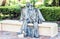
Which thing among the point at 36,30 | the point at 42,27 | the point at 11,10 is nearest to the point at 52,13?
the point at 11,10

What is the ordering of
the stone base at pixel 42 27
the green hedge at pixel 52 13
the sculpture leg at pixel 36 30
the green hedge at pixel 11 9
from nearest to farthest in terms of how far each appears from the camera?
the sculpture leg at pixel 36 30, the stone base at pixel 42 27, the green hedge at pixel 52 13, the green hedge at pixel 11 9

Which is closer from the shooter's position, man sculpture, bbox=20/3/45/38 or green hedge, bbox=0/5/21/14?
man sculpture, bbox=20/3/45/38

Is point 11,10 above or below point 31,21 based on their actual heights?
above

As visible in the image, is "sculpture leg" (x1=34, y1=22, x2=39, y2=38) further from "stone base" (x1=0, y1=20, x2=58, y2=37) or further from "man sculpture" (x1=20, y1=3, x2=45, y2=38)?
"stone base" (x1=0, y1=20, x2=58, y2=37)

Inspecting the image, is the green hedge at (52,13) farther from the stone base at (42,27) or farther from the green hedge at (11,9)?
the stone base at (42,27)

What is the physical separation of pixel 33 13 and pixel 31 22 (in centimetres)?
44

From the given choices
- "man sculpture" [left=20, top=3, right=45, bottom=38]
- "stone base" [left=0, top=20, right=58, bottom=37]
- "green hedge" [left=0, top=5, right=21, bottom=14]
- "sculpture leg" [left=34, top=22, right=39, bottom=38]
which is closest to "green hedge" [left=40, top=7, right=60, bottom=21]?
"green hedge" [left=0, top=5, right=21, bottom=14]

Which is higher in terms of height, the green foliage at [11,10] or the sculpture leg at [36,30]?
the green foliage at [11,10]

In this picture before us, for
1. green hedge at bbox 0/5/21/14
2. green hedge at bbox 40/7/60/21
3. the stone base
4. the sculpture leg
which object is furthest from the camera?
green hedge at bbox 0/5/21/14

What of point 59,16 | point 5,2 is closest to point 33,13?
point 59,16

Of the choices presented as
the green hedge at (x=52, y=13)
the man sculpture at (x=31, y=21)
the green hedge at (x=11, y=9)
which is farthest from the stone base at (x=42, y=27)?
the green hedge at (x=11, y=9)

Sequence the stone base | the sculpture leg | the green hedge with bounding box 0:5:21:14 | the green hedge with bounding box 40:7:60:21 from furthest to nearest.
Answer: the green hedge with bounding box 0:5:21:14, the green hedge with bounding box 40:7:60:21, the stone base, the sculpture leg

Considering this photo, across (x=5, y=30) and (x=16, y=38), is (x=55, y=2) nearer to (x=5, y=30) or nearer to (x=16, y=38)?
(x=5, y=30)

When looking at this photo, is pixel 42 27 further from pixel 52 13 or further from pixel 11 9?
pixel 11 9
